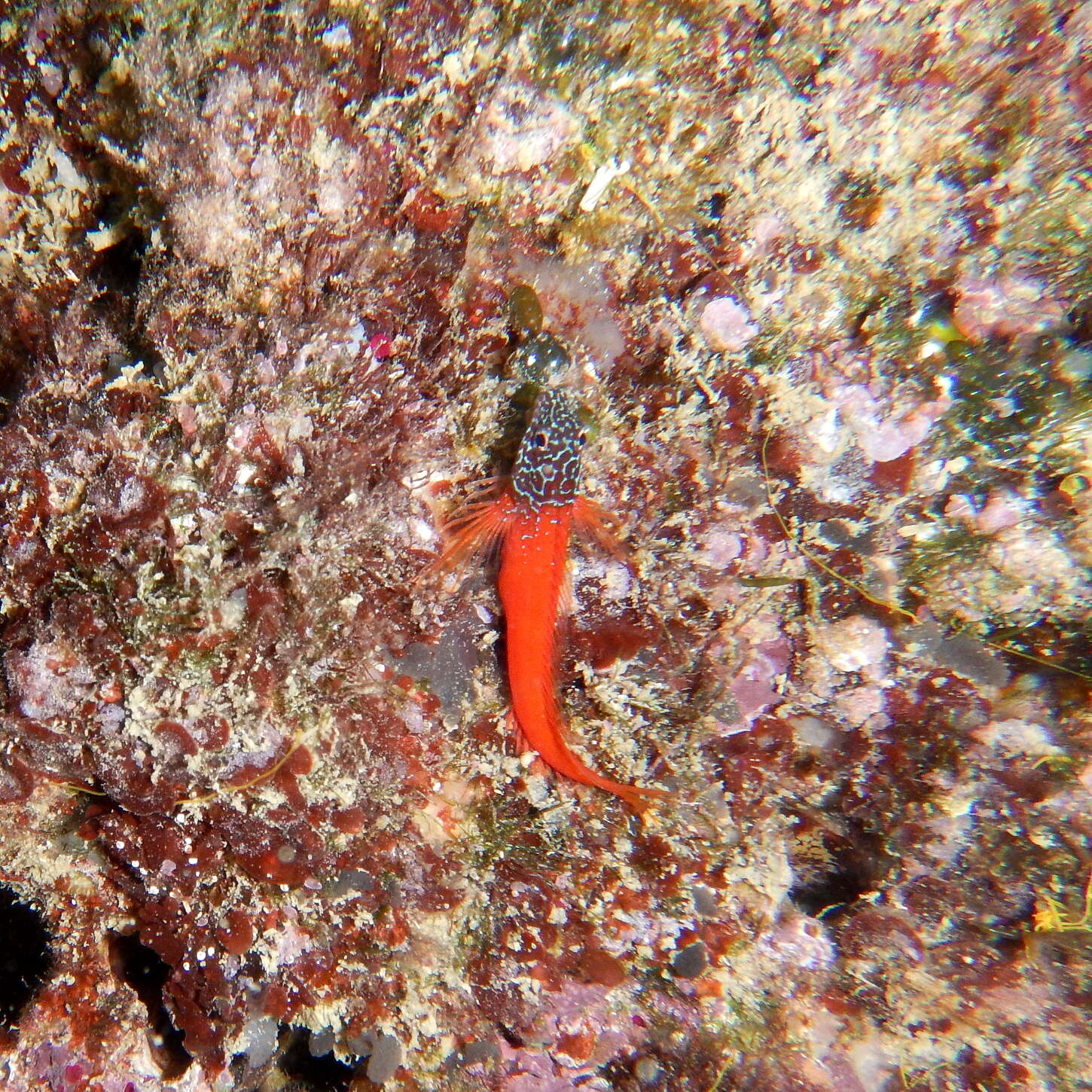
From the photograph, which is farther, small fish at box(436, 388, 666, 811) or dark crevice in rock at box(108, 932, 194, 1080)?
dark crevice in rock at box(108, 932, 194, 1080)

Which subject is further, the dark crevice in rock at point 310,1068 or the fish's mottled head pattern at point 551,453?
the dark crevice in rock at point 310,1068

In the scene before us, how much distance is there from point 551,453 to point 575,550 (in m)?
0.61

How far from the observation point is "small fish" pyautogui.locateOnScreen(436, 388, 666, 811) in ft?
9.80

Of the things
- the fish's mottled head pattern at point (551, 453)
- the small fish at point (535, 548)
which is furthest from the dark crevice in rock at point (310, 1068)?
the fish's mottled head pattern at point (551, 453)

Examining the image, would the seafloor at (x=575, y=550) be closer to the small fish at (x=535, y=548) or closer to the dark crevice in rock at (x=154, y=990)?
the small fish at (x=535, y=548)

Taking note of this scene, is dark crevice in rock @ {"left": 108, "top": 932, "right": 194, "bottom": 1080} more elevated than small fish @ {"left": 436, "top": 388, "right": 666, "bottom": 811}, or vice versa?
small fish @ {"left": 436, "top": 388, "right": 666, "bottom": 811}

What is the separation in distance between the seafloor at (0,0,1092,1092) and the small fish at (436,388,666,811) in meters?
0.13

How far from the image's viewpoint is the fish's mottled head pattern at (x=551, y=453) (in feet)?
9.37

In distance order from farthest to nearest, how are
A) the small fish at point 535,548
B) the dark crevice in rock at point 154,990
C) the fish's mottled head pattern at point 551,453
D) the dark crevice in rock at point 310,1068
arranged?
the dark crevice in rock at point 310,1068
the dark crevice in rock at point 154,990
the small fish at point 535,548
the fish's mottled head pattern at point 551,453

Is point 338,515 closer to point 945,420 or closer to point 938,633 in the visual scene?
point 945,420

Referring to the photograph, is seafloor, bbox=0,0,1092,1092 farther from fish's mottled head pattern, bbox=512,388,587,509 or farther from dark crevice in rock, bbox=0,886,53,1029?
dark crevice in rock, bbox=0,886,53,1029

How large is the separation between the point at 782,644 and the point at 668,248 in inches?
83.7

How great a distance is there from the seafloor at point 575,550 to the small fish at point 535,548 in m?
0.13

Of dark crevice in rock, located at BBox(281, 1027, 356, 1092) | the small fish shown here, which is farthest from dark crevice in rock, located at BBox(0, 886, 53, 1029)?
the small fish
